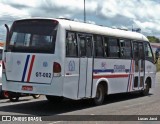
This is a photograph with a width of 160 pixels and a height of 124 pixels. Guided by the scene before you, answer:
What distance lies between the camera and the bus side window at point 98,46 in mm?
14657

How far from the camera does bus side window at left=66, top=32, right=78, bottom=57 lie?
13073mm

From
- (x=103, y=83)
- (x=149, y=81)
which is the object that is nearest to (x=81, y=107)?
(x=103, y=83)

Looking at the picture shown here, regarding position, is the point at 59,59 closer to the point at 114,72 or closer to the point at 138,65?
the point at 114,72

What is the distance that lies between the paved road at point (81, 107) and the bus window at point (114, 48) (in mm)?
1800

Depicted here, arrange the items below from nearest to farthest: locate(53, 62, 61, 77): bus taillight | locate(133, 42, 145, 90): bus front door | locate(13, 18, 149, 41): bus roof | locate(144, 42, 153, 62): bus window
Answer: locate(53, 62, 61, 77): bus taillight, locate(13, 18, 149, 41): bus roof, locate(133, 42, 145, 90): bus front door, locate(144, 42, 153, 62): bus window

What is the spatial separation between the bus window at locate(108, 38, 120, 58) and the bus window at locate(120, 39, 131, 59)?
0.35m

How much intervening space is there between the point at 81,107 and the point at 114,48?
270 centimetres

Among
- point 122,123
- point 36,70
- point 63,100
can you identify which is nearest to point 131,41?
point 63,100

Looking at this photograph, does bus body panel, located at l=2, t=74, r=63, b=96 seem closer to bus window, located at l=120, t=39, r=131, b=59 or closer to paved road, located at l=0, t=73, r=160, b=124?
paved road, located at l=0, t=73, r=160, b=124

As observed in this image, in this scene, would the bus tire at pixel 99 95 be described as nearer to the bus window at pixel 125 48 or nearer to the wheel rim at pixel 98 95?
the wheel rim at pixel 98 95

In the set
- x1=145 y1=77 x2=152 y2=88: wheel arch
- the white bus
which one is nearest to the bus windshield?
the white bus

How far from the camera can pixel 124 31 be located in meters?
17.2

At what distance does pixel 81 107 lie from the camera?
14.6 metres

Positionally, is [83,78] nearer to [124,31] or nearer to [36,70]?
[36,70]
